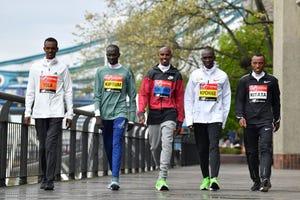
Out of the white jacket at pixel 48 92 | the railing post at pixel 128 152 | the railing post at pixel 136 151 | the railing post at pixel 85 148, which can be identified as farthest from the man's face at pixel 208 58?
the railing post at pixel 136 151

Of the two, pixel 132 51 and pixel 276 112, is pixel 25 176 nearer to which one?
pixel 276 112

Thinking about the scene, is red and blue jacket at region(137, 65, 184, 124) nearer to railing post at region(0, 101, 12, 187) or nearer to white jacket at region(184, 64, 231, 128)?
white jacket at region(184, 64, 231, 128)

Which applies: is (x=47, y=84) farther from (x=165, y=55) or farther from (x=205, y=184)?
(x=205, y=184)

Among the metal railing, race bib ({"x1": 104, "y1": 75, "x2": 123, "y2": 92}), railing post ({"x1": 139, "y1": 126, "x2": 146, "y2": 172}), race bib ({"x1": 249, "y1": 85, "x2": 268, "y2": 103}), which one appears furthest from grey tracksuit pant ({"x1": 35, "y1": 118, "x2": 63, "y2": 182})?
railing post ({"x1": 139, "y1": 126, "x2": 146, "y2": 172})

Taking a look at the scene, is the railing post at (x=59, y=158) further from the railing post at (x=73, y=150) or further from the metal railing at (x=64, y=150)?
the railing post at (x=73, y=150)

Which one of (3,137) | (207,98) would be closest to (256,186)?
(207,98)

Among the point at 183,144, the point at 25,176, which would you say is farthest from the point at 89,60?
the point at 25,176

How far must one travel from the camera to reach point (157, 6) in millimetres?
34031

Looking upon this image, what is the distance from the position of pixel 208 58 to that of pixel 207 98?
0.51m

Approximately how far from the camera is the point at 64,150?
15.8 metres

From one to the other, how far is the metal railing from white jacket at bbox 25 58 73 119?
329mm

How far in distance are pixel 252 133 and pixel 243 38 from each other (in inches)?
1576

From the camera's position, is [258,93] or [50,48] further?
[258,93]

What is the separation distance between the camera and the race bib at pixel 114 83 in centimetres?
1220
